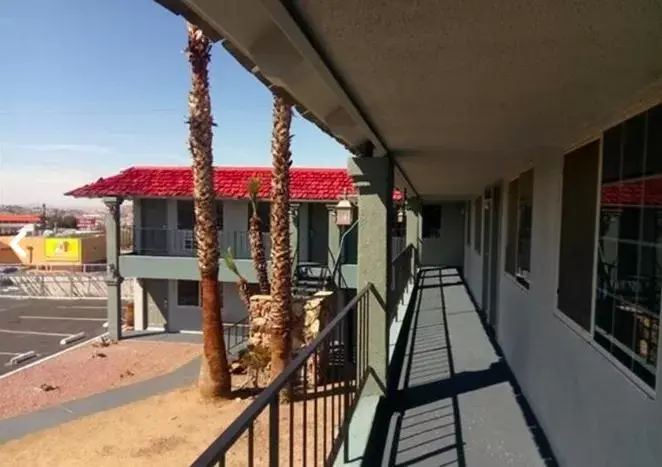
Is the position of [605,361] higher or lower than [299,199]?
lower

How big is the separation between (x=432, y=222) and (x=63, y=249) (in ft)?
86.9

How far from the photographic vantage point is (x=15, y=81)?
74.0 feet

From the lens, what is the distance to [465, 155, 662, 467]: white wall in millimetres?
1935

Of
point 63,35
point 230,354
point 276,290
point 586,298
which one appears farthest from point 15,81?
point 586,298

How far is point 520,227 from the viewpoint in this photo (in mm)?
4879

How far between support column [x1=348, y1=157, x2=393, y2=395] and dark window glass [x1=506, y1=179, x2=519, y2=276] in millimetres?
1802

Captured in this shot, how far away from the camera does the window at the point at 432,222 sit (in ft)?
55.1

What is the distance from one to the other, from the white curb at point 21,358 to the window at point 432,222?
12908 millimetres

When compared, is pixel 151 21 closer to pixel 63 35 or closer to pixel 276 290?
pixel 63 35

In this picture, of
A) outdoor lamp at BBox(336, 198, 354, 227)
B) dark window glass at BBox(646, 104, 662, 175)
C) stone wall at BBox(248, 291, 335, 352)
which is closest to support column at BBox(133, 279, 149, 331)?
stone wall at BBox(248, 291, 335, 352)

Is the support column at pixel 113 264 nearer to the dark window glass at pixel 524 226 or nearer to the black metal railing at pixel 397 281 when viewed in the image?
the black metal railing at pixel 397 281

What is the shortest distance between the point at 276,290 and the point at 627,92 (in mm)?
9568

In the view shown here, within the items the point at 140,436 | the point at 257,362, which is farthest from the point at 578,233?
the point at 257,362

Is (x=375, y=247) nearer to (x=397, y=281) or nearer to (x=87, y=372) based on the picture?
(x=397, y=281)
